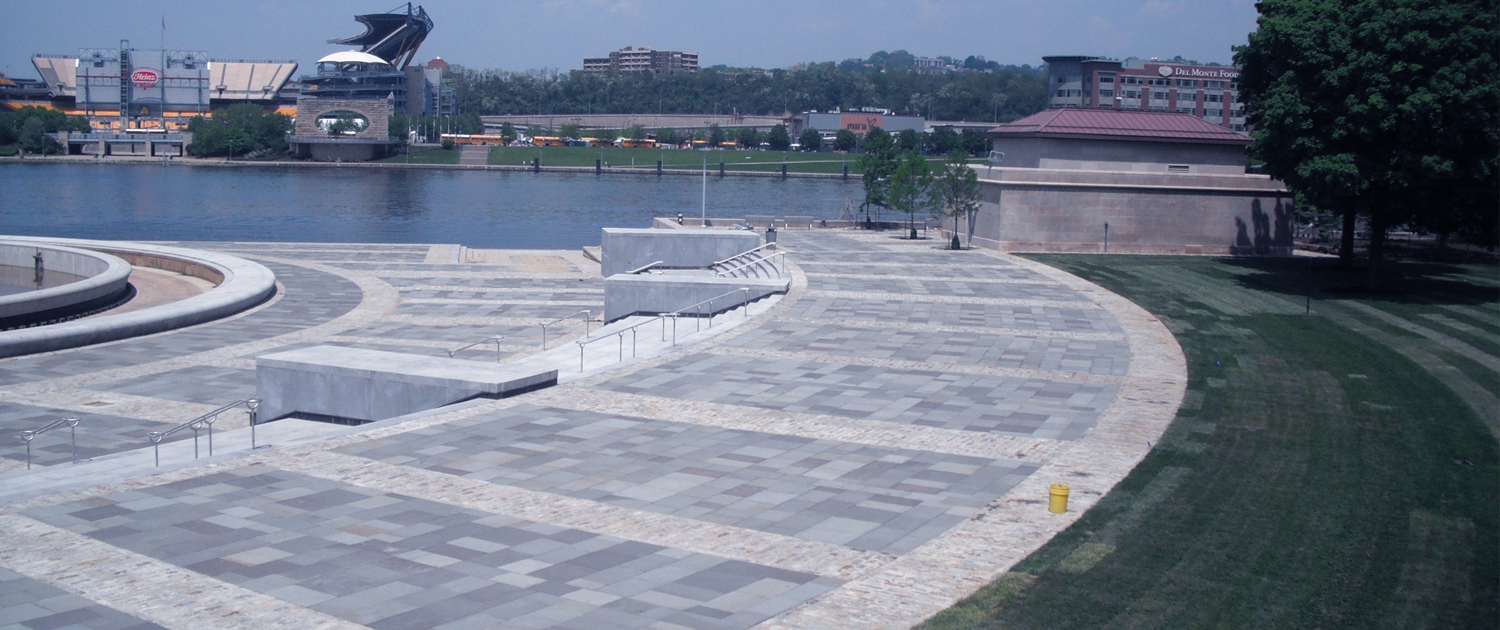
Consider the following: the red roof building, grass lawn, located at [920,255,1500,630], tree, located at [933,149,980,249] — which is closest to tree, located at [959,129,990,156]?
the red roof building

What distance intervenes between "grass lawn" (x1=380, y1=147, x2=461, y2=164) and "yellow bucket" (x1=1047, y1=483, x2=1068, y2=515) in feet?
493

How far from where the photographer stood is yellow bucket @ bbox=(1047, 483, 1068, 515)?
11.1 meters

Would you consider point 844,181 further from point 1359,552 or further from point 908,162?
point 1359,552

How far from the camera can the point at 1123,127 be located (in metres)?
41.1

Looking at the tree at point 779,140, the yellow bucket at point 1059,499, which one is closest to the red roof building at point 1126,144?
the yellow bucket at point 1059,499

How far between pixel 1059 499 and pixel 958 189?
30.3 metres

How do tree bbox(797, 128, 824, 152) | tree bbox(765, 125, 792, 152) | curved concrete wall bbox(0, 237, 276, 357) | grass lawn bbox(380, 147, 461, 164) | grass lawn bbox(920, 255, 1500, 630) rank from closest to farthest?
grass lawn bbox(920, 255, 1500, 630) → curved concrete wall bbox(0, 237, 276, 357) → grass lawn bbox(380, 147, 461, 164) → tree bbox(765, 125, 792, 152) → tree bbox(797, 128, 824, 152)

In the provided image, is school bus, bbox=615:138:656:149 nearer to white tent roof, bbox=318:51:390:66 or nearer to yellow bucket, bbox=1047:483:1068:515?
white tent roof, bbox=318:51:390:66

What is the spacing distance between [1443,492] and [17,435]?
17.4m

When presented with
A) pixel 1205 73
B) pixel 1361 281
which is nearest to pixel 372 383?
pixel 1361 281

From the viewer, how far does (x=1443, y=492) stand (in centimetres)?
1207

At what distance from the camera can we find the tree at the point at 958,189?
1582 inches

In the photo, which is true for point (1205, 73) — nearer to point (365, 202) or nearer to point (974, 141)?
point (974, 141)

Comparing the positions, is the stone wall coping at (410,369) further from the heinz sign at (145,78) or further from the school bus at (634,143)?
the heinz sign at (145,78)
